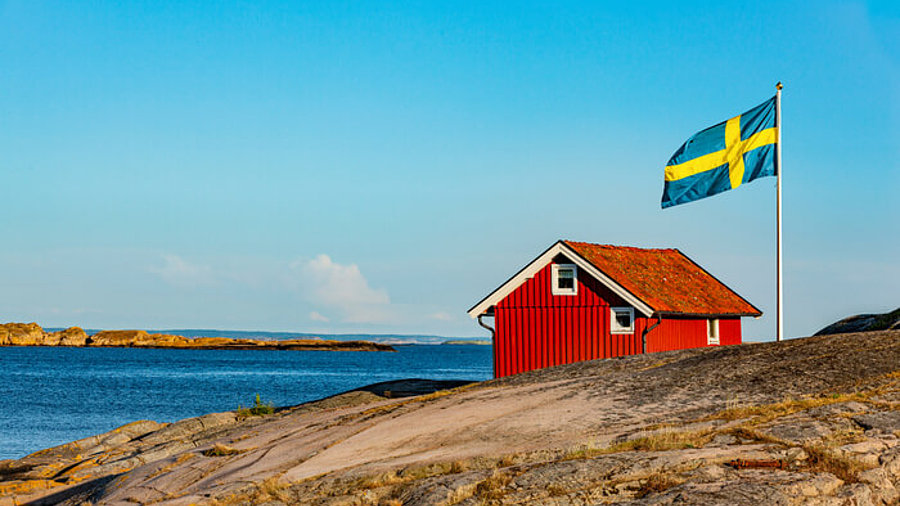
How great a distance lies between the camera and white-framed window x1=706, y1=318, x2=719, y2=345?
33.6 metres

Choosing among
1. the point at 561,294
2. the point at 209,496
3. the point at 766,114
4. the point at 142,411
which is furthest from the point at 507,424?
the point at 142,411

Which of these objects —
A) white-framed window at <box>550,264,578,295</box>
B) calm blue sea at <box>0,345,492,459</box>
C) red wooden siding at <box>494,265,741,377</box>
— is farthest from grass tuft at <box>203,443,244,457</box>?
calm blue sea at <box>0,345,492,459</box>

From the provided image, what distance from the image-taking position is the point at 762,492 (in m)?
8.75

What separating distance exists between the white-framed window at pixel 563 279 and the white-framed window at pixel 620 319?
1558 mm

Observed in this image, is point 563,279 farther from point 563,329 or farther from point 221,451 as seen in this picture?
point 221,451

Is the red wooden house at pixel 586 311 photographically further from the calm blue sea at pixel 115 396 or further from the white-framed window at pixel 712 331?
the calm blue sea at pixel 115 396

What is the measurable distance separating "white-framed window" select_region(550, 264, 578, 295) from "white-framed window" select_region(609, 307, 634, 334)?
1558 millimetres

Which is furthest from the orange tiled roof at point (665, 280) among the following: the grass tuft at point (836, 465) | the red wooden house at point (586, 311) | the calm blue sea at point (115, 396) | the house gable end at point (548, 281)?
the calm blue sea at point (115, 396)

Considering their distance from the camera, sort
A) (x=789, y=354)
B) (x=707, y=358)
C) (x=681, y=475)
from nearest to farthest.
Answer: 1. (x=681, y=475)
2. (x=789, y=354)
3. (x=707, y=358)

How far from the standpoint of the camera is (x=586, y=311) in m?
30.3

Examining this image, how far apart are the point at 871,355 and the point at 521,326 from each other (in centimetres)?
1769

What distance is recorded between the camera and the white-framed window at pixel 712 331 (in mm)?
33562

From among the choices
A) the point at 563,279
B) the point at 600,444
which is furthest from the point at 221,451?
the point at 563,279

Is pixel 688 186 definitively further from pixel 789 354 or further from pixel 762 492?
pixel 762 492
